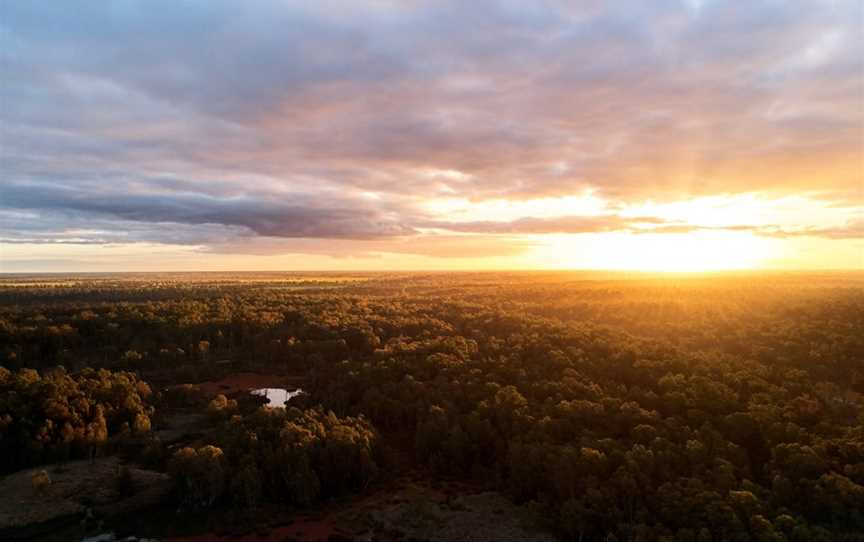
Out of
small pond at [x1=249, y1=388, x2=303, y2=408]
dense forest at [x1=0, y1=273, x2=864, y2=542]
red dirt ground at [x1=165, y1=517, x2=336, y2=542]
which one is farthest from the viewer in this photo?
small pond at [x1=249, y1=388, x2=303, y2=408]

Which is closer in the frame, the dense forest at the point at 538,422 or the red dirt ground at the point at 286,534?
the dense forest at the point at 538,422

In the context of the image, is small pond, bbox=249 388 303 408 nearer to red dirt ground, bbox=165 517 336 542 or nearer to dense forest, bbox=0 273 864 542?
dense forest, bbox=0 273 864 542

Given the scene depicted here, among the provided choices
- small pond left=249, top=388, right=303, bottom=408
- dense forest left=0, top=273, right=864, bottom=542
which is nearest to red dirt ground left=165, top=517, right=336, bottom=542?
dense forest left=0, top=273, right=864, bottom=542

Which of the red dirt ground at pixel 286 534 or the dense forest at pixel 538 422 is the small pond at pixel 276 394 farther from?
the red dirt ground at pixel 286 534

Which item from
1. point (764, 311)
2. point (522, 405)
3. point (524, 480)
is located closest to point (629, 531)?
point (524, 480)

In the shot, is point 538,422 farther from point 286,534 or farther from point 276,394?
point 276,394

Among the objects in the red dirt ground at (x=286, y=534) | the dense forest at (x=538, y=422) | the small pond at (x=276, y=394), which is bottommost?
the red dirt ground at (x=286, y=534)

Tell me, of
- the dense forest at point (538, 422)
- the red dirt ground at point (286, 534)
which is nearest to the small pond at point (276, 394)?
the dense forest at point (538, 422)
